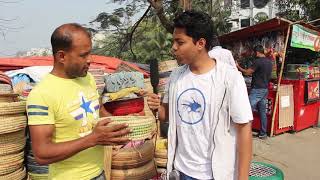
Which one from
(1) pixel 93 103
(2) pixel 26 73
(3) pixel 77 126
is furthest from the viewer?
(2) pixel 26 73

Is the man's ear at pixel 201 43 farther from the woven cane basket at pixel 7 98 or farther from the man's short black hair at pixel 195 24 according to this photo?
the woven cane basket at pixel 7 98

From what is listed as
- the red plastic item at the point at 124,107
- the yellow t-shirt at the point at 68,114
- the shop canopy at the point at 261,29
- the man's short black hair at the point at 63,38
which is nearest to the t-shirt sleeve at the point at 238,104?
the yellow t-shirt at the point at 68,114

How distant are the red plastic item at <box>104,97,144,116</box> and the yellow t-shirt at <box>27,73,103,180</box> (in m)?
2.03

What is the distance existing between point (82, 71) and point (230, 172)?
1.02m

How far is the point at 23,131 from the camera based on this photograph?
4.00m

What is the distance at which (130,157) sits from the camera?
4172mm

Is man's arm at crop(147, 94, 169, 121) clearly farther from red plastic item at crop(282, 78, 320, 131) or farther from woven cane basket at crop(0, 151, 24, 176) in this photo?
red plastic item at crop(282, 78, 320, 131)

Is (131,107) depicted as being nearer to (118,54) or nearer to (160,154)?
(160,154)

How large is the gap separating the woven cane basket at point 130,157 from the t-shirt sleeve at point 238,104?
206 centimetres

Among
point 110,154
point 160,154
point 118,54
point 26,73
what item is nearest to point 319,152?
point 160,154

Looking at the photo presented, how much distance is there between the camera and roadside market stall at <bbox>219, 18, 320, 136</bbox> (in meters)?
7.74

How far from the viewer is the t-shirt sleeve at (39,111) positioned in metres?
1.95

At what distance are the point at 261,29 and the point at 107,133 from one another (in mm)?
6608

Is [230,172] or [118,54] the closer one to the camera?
[230,172]
